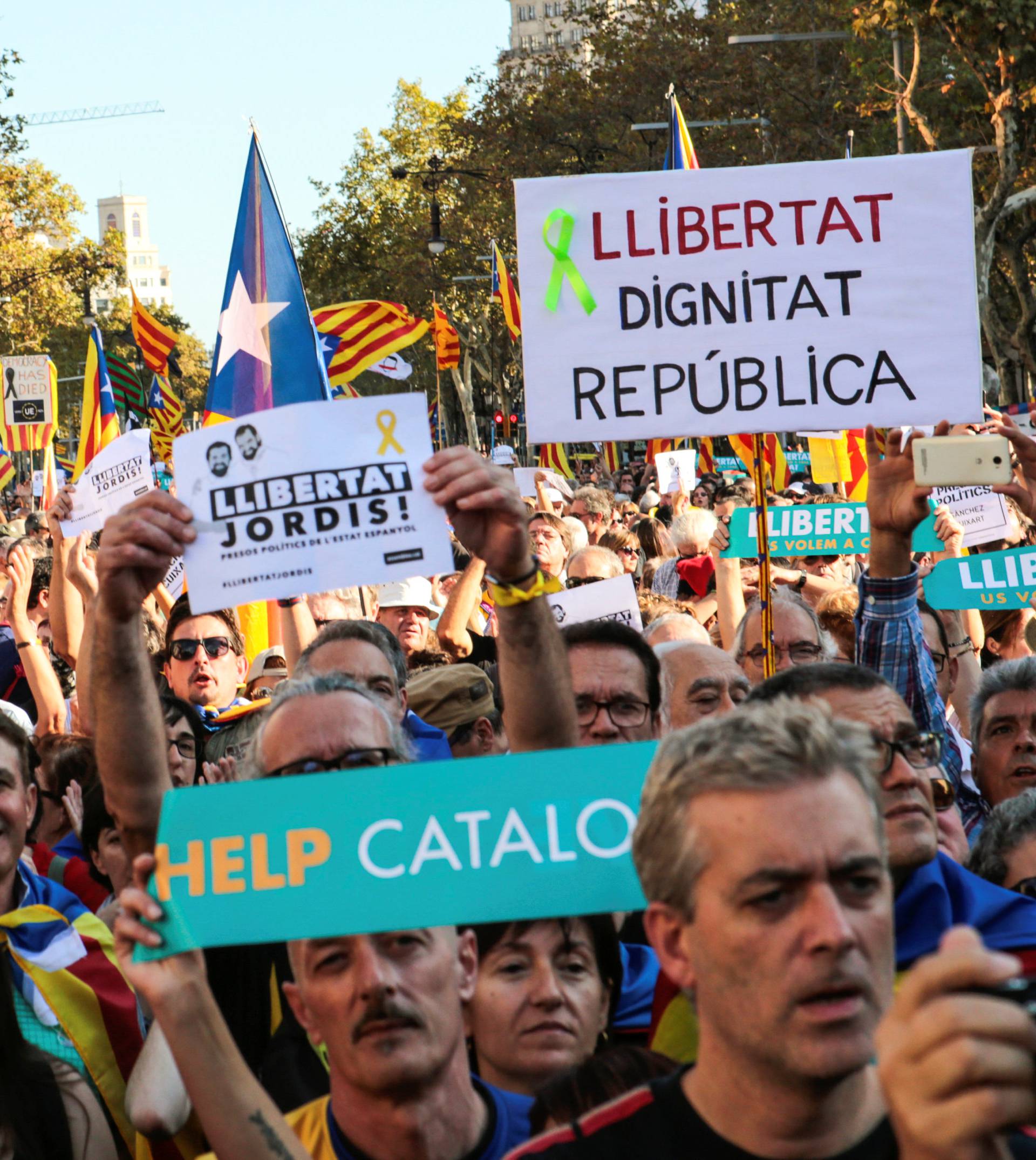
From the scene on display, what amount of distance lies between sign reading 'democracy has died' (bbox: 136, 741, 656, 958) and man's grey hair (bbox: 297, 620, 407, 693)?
2.12 meters

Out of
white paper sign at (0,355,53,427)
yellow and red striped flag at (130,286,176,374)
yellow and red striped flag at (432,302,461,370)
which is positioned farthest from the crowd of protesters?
yellow and red striped flag at (432,302,461,370)

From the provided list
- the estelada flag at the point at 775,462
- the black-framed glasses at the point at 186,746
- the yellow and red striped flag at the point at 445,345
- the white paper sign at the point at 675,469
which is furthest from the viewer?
the yellow and red striped flag at the point at 445,345

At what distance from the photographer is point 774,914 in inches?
76.4

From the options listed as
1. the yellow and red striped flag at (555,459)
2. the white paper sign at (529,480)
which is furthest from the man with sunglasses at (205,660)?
the yellow and red striped flag at (555,459)

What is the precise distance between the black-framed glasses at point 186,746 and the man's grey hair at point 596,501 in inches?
317

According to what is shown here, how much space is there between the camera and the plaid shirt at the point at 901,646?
425cm

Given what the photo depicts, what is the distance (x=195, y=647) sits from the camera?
567 cm

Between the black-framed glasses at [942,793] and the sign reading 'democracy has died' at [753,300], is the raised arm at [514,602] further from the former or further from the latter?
the sign reading 'democracy has died' at [753,300]

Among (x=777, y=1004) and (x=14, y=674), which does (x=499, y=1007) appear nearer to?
(x=777, y=1004)

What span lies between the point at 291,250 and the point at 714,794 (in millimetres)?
4531

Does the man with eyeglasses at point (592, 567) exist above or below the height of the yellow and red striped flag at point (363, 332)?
below

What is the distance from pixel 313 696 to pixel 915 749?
1.22 meters

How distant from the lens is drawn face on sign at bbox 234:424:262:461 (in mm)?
2992

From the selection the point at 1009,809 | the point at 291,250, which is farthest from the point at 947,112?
the point at 1009,809
